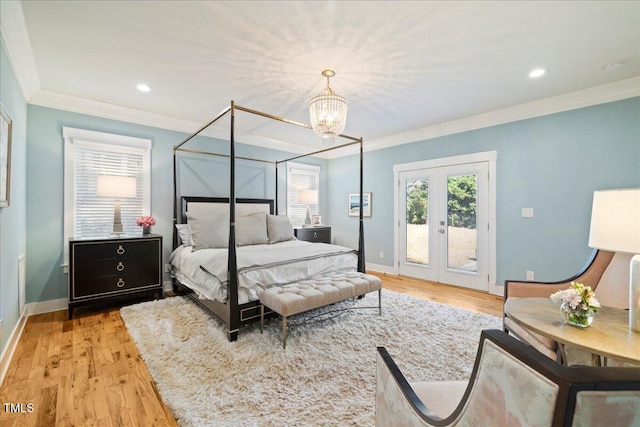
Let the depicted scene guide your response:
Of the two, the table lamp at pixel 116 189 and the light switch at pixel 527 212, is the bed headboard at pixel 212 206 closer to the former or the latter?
the table lamp at pixel 116 189

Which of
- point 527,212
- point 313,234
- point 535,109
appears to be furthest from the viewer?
point 313,234

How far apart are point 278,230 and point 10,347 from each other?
112 inches

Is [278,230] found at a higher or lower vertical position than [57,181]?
lower

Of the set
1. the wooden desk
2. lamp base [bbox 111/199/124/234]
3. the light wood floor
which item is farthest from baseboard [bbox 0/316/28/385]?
the wooden desk

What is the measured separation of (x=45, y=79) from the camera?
9.58 ft

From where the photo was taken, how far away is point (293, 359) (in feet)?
7.12

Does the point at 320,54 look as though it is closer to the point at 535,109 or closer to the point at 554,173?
the point at 535,109

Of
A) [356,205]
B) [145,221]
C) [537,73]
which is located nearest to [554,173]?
[537,73]

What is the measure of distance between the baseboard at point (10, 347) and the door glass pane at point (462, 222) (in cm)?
502

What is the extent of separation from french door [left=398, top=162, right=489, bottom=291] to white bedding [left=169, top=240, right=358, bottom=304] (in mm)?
1711

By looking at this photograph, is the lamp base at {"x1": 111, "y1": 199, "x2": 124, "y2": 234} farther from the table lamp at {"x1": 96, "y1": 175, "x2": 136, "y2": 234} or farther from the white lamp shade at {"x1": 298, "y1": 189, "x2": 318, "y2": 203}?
the white lamp shade at {"x1": 298, "y1": 189, "x2": 318, "y2": 203}

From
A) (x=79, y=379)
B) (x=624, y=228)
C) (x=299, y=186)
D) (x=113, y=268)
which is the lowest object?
(x=79, y=379)

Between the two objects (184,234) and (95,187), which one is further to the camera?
(184,234)

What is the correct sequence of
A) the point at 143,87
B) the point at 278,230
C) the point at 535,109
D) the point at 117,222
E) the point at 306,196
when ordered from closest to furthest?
the point at 143,87 → the point at 117,222 → the point at 535,109 → the point at 278,230 → the point at 306,196
